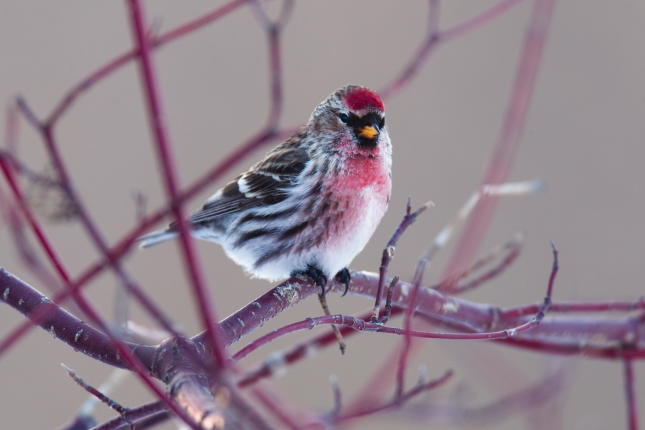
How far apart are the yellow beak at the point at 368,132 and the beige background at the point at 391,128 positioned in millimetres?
1944

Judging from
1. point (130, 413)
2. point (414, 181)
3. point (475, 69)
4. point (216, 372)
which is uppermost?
point (475, 69)

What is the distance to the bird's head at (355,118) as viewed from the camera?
8.01 feet

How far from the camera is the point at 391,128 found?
471 centimetres

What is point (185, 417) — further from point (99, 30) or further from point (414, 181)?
point (99, 30)

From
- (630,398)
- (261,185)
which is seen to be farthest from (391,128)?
(630,398)

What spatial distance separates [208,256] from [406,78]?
3.56 meters

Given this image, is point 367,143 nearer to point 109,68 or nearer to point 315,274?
point 315,274

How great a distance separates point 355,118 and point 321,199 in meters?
0.28

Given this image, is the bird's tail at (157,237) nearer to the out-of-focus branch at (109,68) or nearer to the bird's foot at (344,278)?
the bird's foot at (344,278)

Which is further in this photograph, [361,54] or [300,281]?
[361,54]

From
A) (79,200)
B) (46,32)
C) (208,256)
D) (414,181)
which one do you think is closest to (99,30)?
(46,32)

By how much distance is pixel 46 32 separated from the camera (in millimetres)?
4941

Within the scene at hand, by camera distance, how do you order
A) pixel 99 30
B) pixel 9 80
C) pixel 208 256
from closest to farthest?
pixel 9 80
pixel 208 256
pixel 99 30

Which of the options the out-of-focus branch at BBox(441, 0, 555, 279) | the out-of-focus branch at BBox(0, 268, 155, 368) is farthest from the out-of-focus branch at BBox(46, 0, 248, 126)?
the out-of-focus branch at BBox(441, 0, 555, 279)
